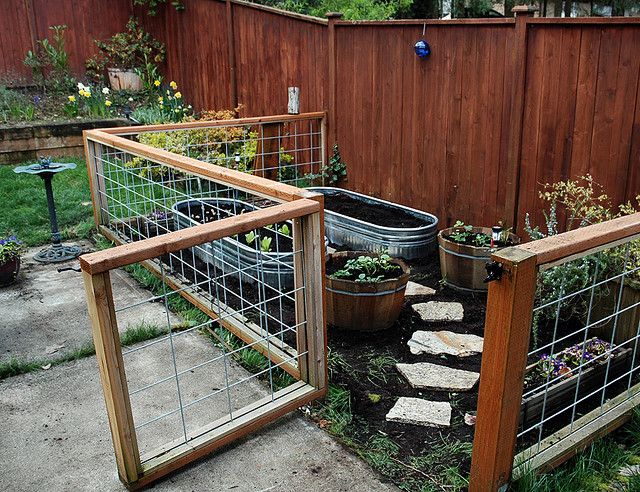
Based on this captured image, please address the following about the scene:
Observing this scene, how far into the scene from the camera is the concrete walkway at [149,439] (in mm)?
2568

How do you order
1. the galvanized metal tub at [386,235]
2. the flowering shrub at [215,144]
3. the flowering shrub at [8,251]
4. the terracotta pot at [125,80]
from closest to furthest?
the flowering shrub at [8,251]
the galvanized metal tub at [386,235]
the flowering shrub at [215,144]
the terracotta pot at [125,80]

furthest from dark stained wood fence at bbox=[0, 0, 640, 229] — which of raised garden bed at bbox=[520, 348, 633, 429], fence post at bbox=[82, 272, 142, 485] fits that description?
fence post at bbox=[82, 272, 142, 485]

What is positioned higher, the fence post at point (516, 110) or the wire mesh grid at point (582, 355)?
the fence post at point (516, 110)

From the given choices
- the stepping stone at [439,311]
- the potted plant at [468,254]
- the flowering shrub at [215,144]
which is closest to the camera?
the stepping stone at [439,311]

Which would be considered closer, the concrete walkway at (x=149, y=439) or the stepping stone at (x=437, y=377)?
the concrete walkway at (x=149, y=439)

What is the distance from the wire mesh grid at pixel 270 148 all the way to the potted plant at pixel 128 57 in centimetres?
380

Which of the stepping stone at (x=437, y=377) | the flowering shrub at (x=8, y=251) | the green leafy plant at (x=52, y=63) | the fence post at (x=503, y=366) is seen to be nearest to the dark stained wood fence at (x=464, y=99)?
the stepping stone at (x=437, y=377)

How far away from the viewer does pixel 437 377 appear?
3.35m

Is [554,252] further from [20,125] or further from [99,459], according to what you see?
[20,125]

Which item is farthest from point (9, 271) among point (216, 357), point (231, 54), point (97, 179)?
point (231, 54)

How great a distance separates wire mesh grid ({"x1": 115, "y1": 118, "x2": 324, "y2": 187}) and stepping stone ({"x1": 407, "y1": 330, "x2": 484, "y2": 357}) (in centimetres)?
300

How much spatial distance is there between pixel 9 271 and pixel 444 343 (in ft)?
10.6

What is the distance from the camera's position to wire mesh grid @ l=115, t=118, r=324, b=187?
6328 millimetres

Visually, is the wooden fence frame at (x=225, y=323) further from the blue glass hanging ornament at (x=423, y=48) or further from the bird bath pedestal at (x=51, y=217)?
the blue glass hanging ornament at (x=423, y=48)
